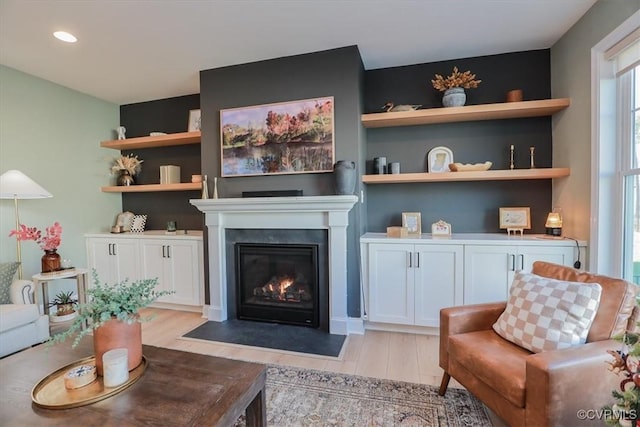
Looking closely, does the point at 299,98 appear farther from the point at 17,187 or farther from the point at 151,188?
the point at 17,187

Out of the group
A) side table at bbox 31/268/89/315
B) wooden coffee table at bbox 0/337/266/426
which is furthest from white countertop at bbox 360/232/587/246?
side table at bbox 31/268/89/315

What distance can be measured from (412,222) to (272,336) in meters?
1.77

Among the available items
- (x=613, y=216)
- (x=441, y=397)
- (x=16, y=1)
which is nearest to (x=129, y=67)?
(x=16, y=1)

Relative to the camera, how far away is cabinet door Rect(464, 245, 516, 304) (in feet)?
8.24

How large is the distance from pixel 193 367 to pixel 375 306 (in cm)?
180

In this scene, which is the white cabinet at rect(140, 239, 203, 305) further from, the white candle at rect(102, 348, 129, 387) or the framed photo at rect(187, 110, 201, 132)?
the white candle at rect(102, 348, 129, 387)

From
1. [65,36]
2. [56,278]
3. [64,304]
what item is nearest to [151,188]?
[56,278]

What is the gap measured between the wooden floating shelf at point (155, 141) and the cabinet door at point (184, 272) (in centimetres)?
124

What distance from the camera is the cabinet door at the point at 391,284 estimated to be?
269 centimetres

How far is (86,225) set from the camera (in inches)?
145

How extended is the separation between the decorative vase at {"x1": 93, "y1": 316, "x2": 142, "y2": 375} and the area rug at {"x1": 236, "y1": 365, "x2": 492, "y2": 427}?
77cm

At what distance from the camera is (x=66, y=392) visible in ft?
3.89

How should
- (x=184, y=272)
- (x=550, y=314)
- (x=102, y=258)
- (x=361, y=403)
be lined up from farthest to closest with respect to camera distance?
(x=102, y=258)
(x=184, y=272)
(x=361, y=403)
(x=550, y=314)

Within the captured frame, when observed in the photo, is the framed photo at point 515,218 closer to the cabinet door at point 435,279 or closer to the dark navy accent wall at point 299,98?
the cabinet door at point 435,279
